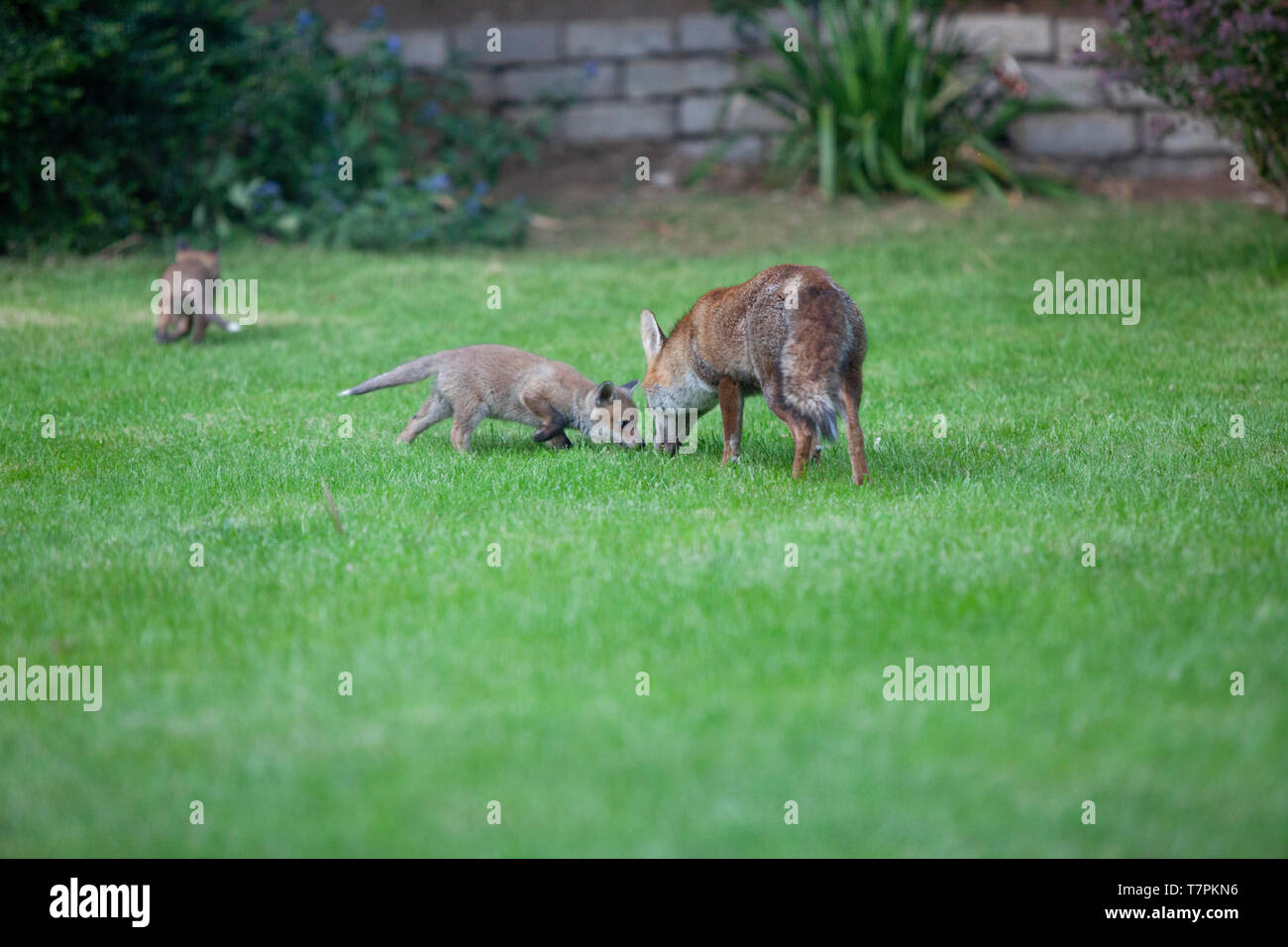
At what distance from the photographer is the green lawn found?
146 inches

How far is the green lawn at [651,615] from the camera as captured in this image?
371 centimetres

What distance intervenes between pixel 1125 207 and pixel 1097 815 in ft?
43.5

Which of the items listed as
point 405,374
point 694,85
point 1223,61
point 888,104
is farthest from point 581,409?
point 694,85

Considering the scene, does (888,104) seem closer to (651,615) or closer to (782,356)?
(782,356)

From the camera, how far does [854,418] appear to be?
676 cm

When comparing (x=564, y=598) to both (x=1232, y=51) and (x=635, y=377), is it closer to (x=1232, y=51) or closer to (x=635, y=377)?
(x=635, y=377)

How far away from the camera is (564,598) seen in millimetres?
5281

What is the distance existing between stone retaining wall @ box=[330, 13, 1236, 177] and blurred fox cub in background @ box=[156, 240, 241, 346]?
7235 millimetres

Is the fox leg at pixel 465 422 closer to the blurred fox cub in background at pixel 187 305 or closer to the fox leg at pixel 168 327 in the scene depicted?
the blurred fox cub in background at pixel 187 305

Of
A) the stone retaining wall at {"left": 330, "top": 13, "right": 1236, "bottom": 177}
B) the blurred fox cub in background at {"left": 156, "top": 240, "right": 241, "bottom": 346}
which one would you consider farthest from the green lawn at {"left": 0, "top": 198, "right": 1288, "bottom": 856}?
the stone retaining wall at {"left": 330, "top": 13, "right": 1236, "bottom": 177}

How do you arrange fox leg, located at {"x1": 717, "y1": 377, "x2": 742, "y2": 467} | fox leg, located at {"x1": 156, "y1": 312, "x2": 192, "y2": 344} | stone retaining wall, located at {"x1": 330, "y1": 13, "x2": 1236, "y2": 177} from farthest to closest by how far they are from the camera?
stone retaining wall, located at {"x1": 330, "y1": 13, "x2": 1236, "y2": 177}, fox leg, located at {"x1": 156, "y1": 312, "x2": 192, "y2": 344}, fox leg, located at {"x1": 717, "y1": 377, "x2": 742, "y2": 467}

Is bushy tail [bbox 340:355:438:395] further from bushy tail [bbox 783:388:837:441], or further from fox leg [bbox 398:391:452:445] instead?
bushy tail [bbox 783:388:837:441]

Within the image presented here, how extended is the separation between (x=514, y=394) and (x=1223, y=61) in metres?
7.02

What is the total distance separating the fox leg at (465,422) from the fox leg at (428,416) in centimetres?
16
